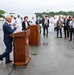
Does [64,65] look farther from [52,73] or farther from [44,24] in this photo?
[44,24]

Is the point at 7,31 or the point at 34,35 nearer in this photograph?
the point at 7,31

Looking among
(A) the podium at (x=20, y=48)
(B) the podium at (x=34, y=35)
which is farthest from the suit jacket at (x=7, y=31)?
(B) the podium at (x=34, y=35)

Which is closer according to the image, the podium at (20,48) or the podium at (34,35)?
the podium at (20,48)

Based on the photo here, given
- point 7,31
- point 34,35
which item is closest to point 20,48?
point 7,31

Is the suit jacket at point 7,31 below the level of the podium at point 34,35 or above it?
above

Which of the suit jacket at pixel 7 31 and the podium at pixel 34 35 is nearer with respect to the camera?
the suit jacket at pixel 7 31

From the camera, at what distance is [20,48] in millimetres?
10008

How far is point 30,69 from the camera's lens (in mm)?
9508

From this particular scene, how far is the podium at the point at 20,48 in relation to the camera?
32.3 ft

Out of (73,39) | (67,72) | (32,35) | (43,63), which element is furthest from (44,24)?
(67,72)

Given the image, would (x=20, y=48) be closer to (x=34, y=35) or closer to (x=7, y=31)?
(x=7, y=31)

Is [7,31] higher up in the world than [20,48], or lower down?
higher up

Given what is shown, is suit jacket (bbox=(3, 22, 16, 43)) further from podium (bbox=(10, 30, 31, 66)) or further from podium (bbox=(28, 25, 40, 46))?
podium (bbox=(28, 25, 40, 46))

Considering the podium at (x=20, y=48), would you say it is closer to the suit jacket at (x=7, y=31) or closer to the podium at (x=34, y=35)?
the suit jacket at (x=7, y=31)
